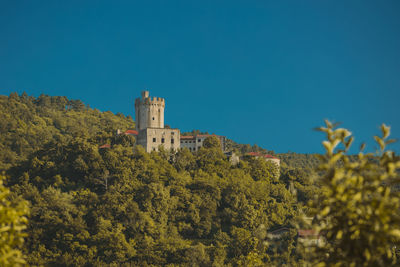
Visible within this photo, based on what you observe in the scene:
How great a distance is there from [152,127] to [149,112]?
13.5 feet

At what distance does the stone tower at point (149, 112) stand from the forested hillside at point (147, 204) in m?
4.61

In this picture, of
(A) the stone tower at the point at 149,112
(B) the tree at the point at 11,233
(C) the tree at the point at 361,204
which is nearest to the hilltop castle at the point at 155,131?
(A) the stone tower at the point at 149,112

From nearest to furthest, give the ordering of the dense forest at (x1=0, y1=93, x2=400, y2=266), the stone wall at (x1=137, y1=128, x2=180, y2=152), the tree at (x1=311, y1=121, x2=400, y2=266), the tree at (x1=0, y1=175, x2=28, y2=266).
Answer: the tree at (x1=311, y1=121, x2=400, y2=266) → the tree at (x1=0, y1=175, x2=28, y2=266) → the dense forest at (x1=0, y1=93, x2=400, y2=266) → the stone wall at (x1=137, y1=128, x2=180, y2=152)

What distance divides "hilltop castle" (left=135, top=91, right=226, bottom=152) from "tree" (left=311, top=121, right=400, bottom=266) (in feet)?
188

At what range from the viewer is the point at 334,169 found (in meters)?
7.10

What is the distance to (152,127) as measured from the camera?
66.4 meters

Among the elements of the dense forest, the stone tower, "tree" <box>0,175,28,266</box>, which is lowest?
"tree" <box>0,175,28,266</box>

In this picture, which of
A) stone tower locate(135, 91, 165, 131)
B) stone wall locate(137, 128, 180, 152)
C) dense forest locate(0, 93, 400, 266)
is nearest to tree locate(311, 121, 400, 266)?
dense forest locate(0, 93, 400, 266)

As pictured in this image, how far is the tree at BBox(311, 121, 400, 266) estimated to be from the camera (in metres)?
6.80

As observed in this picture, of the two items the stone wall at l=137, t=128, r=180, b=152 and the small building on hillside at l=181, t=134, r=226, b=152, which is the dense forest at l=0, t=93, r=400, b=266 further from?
the stone wall at l=137, t=128, r=180, b=152

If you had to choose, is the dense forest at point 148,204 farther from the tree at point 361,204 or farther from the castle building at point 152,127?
the tree at point 361,204

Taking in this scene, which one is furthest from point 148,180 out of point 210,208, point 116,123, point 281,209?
point 116,123

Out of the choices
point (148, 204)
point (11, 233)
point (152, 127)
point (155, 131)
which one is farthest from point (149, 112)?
point (11, 233)

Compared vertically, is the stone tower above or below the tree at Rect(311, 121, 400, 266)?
above
